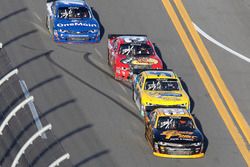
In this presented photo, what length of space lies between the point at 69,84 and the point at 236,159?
27.4ft

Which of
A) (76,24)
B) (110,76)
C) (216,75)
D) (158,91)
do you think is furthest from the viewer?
(76,24)

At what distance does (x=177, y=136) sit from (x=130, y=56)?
24.8ft

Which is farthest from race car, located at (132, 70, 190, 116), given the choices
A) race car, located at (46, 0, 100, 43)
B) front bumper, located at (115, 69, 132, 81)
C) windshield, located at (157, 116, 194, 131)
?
race car, located at (46, 0, 100, 43)

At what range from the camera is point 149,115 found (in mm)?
33250

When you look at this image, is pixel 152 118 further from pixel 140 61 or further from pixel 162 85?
pixel 140 61

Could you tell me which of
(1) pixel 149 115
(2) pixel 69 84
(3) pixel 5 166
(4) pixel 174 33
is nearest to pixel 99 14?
(4) pixel 174 33

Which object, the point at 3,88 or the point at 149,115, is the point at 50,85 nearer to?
the point at 149,115

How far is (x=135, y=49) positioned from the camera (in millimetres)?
38500

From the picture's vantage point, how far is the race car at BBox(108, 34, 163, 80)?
123 feet

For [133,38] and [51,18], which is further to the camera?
[51,18]

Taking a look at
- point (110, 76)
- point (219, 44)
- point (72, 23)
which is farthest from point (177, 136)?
point (219, 44)

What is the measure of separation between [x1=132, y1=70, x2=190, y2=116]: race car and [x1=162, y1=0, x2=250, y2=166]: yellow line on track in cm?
202

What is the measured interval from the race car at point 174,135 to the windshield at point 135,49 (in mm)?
6157

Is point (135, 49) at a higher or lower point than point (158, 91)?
higher
